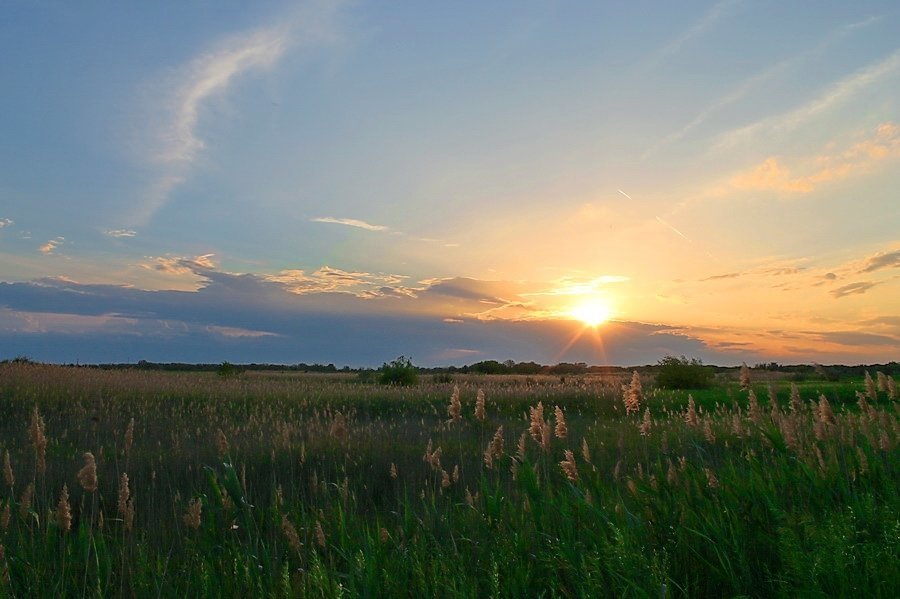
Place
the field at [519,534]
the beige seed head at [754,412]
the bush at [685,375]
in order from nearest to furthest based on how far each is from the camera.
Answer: the field at [519,534], the beige seed head at [754,412], the bush at [685,375]

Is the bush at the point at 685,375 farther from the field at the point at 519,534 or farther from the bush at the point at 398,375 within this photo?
the field at the point at 519,534

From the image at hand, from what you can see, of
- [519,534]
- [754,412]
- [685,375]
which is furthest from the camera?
[685,375]

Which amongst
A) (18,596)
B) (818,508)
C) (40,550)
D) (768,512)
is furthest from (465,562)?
(40,550)

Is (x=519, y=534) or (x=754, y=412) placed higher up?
(x=754, y=412)

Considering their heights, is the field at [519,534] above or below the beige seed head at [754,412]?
below

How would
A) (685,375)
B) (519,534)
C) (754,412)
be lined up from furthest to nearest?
(685,375) < (754,412) < (519,534)

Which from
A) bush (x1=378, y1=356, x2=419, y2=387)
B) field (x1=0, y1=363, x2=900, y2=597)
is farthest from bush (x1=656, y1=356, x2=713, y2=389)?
field (x1=0, y1=363, x2=900, y2=597)

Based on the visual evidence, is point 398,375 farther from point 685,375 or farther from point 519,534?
point 519,534

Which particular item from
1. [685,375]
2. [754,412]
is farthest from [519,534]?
[685,375]

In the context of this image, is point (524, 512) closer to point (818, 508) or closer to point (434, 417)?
point (818, 508)

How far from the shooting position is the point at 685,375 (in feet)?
97.9

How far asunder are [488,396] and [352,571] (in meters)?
15.8

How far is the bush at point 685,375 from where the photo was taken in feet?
97.5

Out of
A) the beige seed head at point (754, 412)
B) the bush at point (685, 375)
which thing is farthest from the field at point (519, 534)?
the bush at point (685, 375)
